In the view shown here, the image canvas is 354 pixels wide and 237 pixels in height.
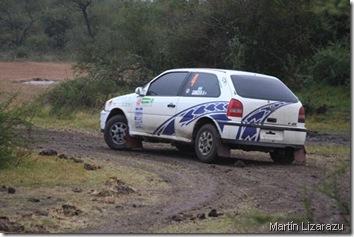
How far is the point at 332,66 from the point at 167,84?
1044 centimetres

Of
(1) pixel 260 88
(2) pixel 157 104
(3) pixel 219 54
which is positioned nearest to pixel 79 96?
(3) pixel 219 54

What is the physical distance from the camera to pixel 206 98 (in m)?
13.4

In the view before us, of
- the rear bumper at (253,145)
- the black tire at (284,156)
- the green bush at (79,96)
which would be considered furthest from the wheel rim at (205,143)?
the green bush at (79,96)

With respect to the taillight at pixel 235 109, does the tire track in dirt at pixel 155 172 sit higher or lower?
lower

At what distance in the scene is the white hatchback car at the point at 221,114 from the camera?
12930 mm

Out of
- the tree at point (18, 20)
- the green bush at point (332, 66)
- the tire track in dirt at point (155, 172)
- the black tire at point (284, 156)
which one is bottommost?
the tire track in dirt at point (155, 172)

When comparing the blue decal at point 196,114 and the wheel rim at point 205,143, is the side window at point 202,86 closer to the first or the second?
the blue decal at point 196,114

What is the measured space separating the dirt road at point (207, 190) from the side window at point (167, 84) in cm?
108

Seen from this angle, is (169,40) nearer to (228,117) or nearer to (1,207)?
(228,117)

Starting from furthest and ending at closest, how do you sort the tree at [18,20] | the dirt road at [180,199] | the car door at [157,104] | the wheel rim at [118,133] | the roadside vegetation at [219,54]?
1. the tree at [18,20]
2. the roadside vegetation at [219,54]
3. the wheel rim at [118,133]
4. the car door at [157,104]
5. the dirt road at [180,199]

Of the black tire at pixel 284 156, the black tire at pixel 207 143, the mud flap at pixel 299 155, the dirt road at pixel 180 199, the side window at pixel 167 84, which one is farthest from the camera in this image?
the side window at pixel 167 84

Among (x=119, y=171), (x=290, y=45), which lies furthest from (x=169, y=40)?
(x=119, y=171)

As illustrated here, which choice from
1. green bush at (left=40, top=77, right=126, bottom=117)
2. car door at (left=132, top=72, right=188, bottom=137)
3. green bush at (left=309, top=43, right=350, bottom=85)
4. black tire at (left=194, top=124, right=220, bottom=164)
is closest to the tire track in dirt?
black tire at (left=194, top=124, right=220, bottom=164)

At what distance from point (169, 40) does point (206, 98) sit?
41.5ft
